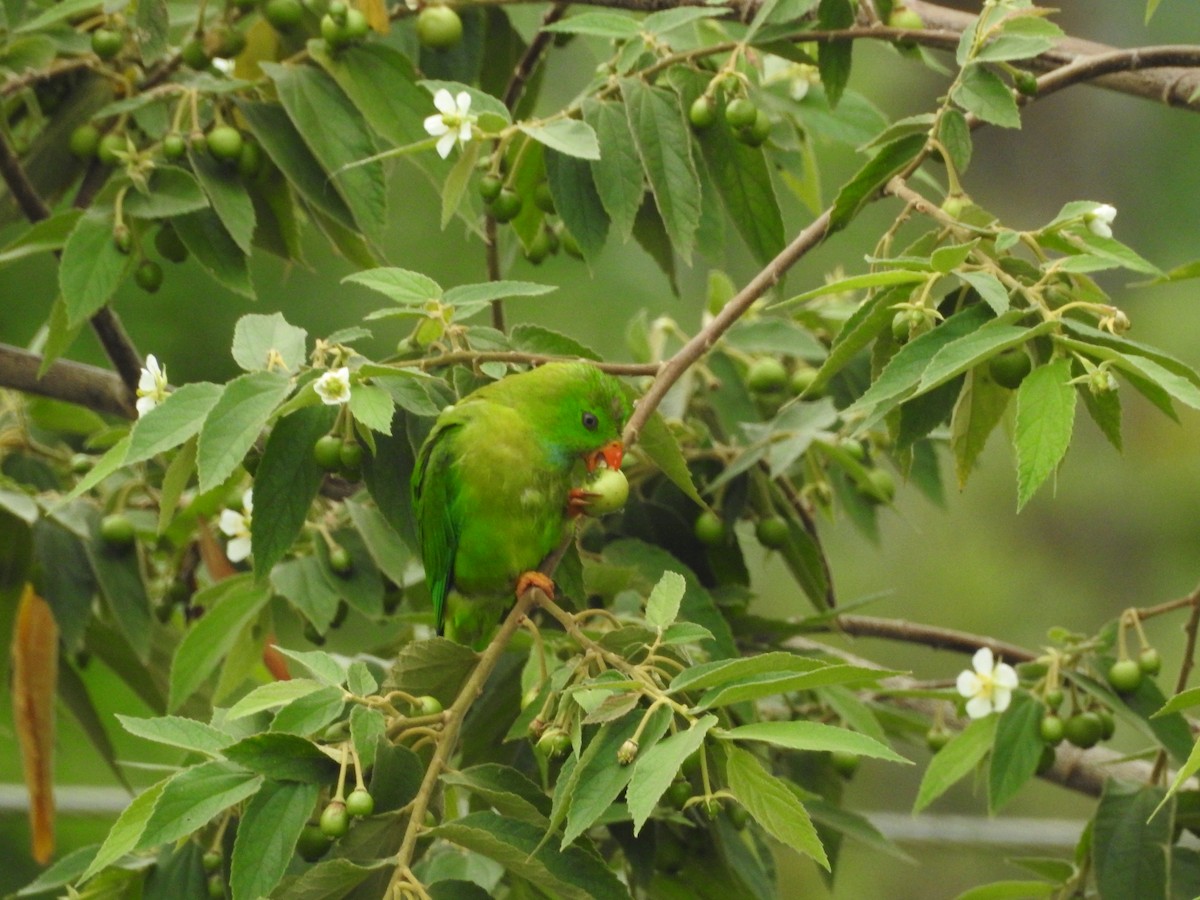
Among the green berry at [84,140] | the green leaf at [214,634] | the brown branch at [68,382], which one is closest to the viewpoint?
the green leaf at [214,634]

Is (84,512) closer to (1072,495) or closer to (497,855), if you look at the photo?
(497,855)

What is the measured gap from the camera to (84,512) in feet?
6.99

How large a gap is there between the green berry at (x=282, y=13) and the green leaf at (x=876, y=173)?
2.79 ft

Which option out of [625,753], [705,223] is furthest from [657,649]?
[705,223]

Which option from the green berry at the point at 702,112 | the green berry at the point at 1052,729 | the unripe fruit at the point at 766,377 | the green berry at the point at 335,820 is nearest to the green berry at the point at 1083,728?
the green berry at the point at 1052,729

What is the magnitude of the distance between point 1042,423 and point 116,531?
52.5 inches

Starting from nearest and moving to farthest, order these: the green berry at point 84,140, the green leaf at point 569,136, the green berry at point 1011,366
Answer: the green berry at point 1011,366 < the green leaf at point 569,136 < the green berry at point 84,140

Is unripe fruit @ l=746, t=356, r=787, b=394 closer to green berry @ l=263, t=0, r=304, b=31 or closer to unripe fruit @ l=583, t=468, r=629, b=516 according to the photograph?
unripe fruit @ l=583, t=468, r=629, b=516

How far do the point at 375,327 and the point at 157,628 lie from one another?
11.8 ft

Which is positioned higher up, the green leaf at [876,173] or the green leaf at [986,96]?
the green leaf at [986,96]

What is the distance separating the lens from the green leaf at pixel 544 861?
119cm

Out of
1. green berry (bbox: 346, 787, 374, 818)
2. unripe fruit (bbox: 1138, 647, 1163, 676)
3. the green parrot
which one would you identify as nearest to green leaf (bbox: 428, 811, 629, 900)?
green berry (bbox: 346, 787, 374, 818)

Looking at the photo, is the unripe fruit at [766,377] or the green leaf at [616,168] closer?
the green leaf at [616,168]

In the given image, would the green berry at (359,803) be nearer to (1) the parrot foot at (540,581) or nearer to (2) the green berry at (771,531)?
(1) the parrot foot at (540,581)
